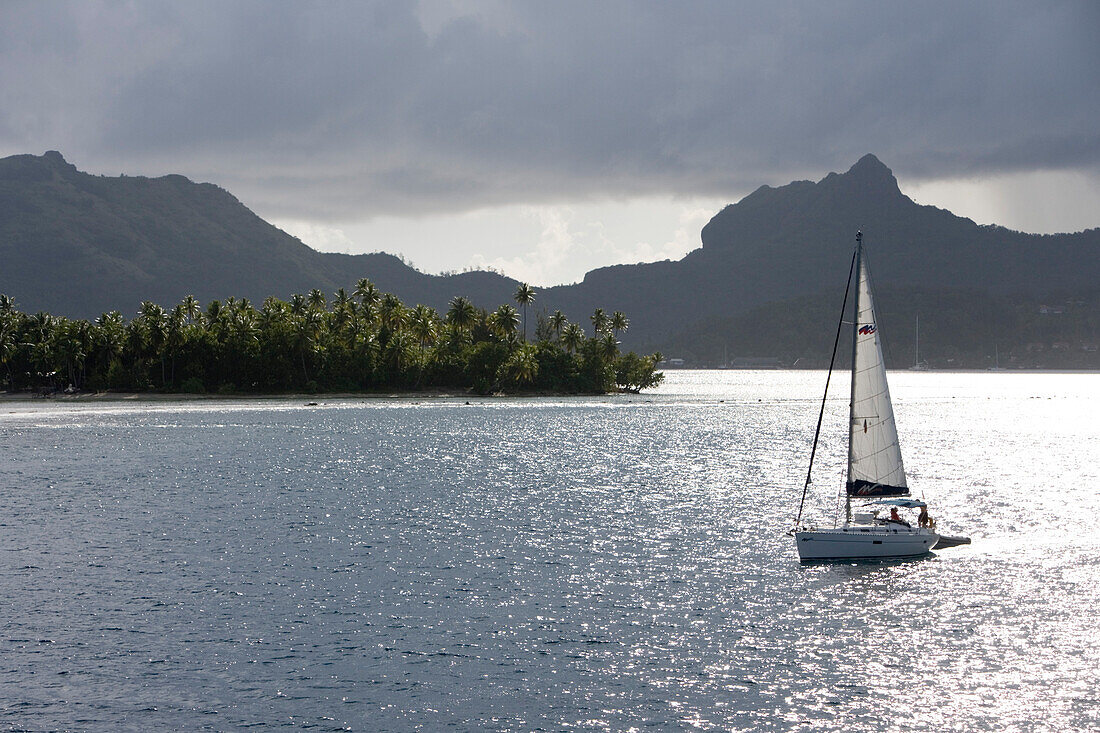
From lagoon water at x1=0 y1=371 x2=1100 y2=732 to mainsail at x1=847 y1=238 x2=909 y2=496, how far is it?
4.25 metres

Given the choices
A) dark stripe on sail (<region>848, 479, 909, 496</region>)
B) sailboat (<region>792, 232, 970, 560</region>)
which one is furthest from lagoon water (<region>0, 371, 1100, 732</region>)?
dark stripe on sail (<region>848, 479, 909, 496</region>)

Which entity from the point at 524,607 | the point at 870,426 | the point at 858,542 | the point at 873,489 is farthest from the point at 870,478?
the point at 524,607

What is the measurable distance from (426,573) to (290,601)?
8.05 m

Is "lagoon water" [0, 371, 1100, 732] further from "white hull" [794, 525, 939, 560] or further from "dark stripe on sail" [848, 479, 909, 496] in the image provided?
"dark stripe on sail" [848, 479, 909, 496]

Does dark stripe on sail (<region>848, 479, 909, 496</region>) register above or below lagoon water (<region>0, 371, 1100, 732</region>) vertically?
above

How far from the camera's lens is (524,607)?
136 feet

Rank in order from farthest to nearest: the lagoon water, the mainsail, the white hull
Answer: the white hull < the mainsail < the lagoon water

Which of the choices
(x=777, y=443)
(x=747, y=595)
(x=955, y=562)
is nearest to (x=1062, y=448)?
(x=777, y=443)

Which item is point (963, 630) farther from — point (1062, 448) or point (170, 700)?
point (1062, 448)

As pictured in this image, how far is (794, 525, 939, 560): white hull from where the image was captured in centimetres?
4922

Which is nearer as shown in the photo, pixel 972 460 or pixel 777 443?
pixel 972 460

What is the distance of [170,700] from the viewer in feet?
98.2

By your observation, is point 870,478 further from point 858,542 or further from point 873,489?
point 858,542

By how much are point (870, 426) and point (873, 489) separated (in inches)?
128
